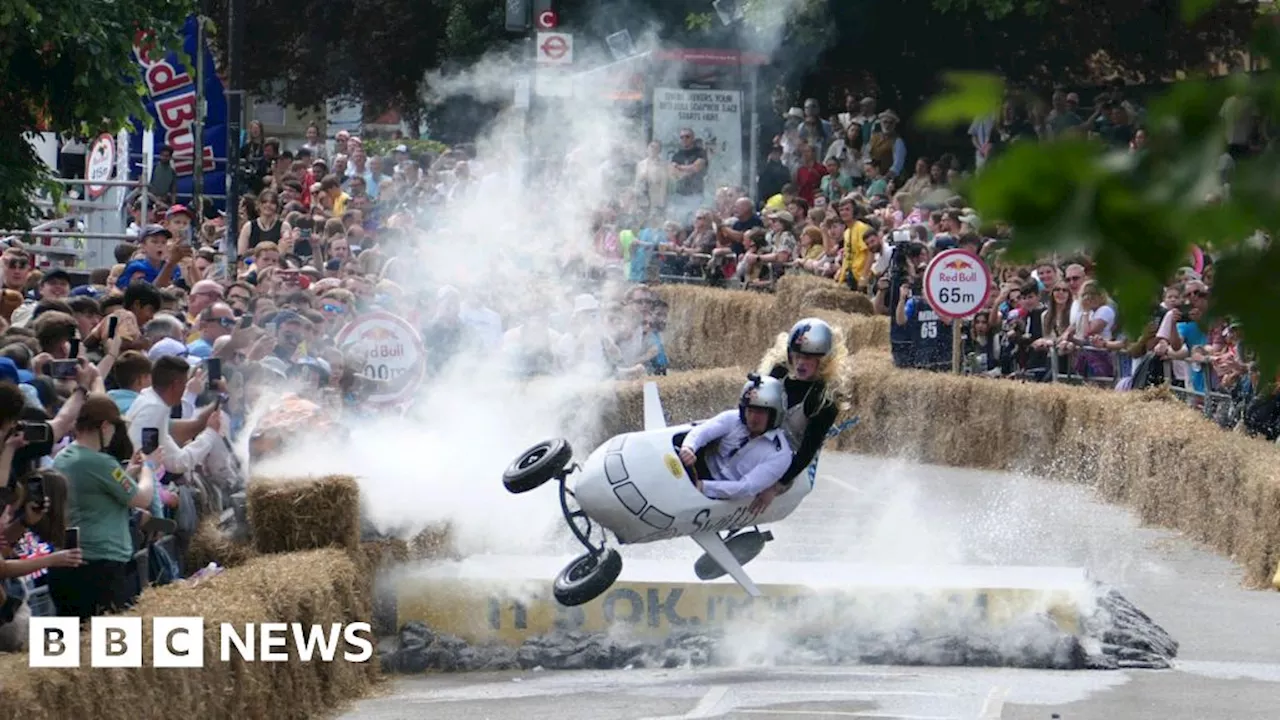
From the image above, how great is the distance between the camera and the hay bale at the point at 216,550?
41.8ft

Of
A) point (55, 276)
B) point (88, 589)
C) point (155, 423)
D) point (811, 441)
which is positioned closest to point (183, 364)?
point (155, 423)

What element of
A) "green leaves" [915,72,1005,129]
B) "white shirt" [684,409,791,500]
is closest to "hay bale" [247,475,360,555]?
"white shirt" [684,409,791,500]

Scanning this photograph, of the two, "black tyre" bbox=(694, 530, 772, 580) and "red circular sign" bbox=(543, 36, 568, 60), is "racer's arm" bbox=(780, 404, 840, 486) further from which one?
"red circular sign" bbox=(543, 36, 568, 60)

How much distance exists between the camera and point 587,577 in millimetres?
12680

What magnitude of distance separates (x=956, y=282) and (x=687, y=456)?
1070 centimetres

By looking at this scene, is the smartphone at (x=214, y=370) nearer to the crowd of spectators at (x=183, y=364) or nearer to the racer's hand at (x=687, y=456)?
the crowd of spectators at (x=183, y=364)

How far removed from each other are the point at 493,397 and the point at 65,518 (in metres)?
10.6

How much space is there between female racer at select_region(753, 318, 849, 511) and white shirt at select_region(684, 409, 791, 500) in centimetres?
9

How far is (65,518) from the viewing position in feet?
31.1

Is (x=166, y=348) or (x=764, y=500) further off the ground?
(x=166, y=348)

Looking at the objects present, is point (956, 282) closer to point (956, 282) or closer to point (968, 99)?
point (956, 282)

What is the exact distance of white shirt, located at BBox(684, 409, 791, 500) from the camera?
12.8 metres

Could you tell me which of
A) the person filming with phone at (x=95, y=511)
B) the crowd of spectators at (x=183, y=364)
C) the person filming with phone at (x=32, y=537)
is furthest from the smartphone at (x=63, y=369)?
the person filming with phone at (x=32, y=537)

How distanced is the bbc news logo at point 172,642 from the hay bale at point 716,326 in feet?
56.8
